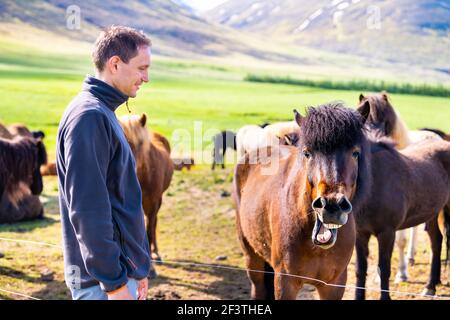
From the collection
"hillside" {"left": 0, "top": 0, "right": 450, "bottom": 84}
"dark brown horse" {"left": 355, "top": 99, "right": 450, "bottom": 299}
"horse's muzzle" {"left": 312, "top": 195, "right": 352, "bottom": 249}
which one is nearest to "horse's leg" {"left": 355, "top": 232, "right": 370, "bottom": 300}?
"dark brown horse" {"left": 355, "top": 99, "right": 450, "bottom": 299}

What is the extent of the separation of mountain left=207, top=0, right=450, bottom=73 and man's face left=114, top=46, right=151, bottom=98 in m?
20.2

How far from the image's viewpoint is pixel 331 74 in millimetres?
22969

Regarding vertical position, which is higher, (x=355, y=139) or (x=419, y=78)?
(x=419, y=78)

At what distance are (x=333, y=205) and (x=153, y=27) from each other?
2170 centimetres

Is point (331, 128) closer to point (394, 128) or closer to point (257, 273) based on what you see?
→ point (257, 273)

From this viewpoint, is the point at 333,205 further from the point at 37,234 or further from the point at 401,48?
the point at 401,48

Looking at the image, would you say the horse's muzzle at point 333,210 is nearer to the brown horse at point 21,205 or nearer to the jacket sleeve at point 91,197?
the jacket sleeve at point 91,197

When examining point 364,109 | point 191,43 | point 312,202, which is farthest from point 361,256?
point 191,43

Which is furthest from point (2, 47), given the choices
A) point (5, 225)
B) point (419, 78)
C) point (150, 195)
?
point (419, 78)

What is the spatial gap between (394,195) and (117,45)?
3.76 meters

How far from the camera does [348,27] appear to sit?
25469 mm

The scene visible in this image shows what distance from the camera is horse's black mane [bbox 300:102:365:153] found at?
2.92 metres

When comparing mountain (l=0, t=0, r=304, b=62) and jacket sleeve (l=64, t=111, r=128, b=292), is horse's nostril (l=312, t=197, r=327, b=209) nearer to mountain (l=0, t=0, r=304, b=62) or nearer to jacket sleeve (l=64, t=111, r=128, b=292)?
jacket sleeve (l=64, t=111, r=128, b=292)

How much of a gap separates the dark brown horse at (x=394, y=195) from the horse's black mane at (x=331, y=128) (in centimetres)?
180
